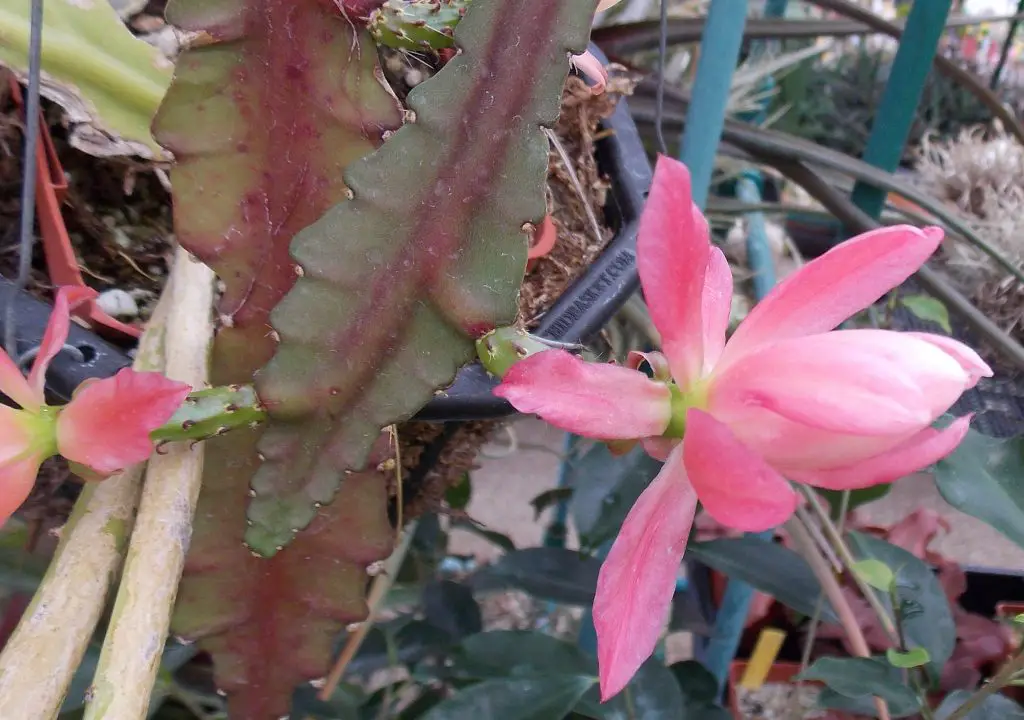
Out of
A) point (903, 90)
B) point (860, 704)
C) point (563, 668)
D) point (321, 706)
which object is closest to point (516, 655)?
point (563, 668)

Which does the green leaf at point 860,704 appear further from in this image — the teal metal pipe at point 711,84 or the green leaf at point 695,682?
the teal metal pipe at point 711,84

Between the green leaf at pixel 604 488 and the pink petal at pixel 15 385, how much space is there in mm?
325

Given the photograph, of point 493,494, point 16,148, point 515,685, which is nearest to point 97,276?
point 16,148

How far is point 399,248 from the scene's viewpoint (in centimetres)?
23

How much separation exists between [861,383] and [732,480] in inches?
1.5

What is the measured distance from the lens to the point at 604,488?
477 mm

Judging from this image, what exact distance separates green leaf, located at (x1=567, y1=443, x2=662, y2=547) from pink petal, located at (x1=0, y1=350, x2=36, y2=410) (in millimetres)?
325

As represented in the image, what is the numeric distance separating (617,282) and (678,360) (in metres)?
0.13

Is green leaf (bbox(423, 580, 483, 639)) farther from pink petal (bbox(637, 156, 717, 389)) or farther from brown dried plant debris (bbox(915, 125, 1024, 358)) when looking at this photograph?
brown dried plant debris (bbox(915, 125, 1024, 358))

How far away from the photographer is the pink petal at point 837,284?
19 centimetres

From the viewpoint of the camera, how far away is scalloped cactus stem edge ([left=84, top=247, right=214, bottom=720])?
21 centimetres

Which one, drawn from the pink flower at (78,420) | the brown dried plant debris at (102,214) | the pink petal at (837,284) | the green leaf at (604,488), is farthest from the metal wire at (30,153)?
the green leaf at (604,488)

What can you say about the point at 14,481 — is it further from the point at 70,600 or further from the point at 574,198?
the point at 574,198

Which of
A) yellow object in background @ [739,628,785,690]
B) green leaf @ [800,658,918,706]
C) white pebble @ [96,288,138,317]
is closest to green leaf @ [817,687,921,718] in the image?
green leaf @ [800,658,918,706]
